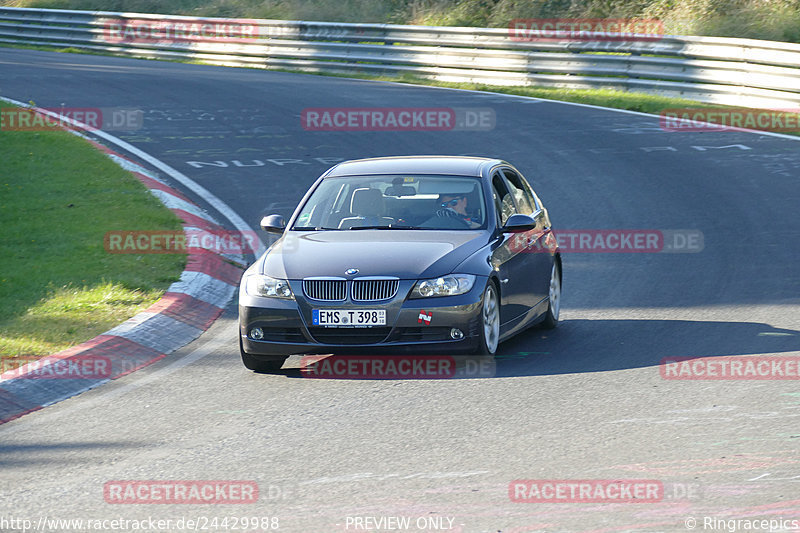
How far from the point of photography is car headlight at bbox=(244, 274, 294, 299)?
27.8 ft

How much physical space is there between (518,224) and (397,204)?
1.01 m

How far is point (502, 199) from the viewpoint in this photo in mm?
9844

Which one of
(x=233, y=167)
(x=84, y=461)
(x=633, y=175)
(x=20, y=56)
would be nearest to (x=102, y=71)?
(x=20, y=56)

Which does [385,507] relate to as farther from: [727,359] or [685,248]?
[685,248]

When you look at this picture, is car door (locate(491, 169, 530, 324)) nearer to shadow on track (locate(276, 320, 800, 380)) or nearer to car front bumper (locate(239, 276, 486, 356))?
shadow on track (locate(276, 320, 800, 380))

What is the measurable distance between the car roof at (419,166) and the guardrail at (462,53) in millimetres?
12530

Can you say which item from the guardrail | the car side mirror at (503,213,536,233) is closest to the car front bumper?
the car side mirror at (503,213,536,233)

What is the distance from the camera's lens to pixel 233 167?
57.4 feet

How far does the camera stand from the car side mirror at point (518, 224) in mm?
9148

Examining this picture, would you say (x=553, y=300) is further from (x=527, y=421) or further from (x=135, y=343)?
(x=135, y=343)

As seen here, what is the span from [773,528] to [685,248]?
7.85 meters

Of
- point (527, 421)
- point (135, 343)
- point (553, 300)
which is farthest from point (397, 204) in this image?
point (527, 421)

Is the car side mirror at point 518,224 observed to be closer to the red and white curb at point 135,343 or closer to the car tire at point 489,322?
the car tire at point 489,322

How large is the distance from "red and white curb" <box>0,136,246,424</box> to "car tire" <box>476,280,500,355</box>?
98.1 inches
